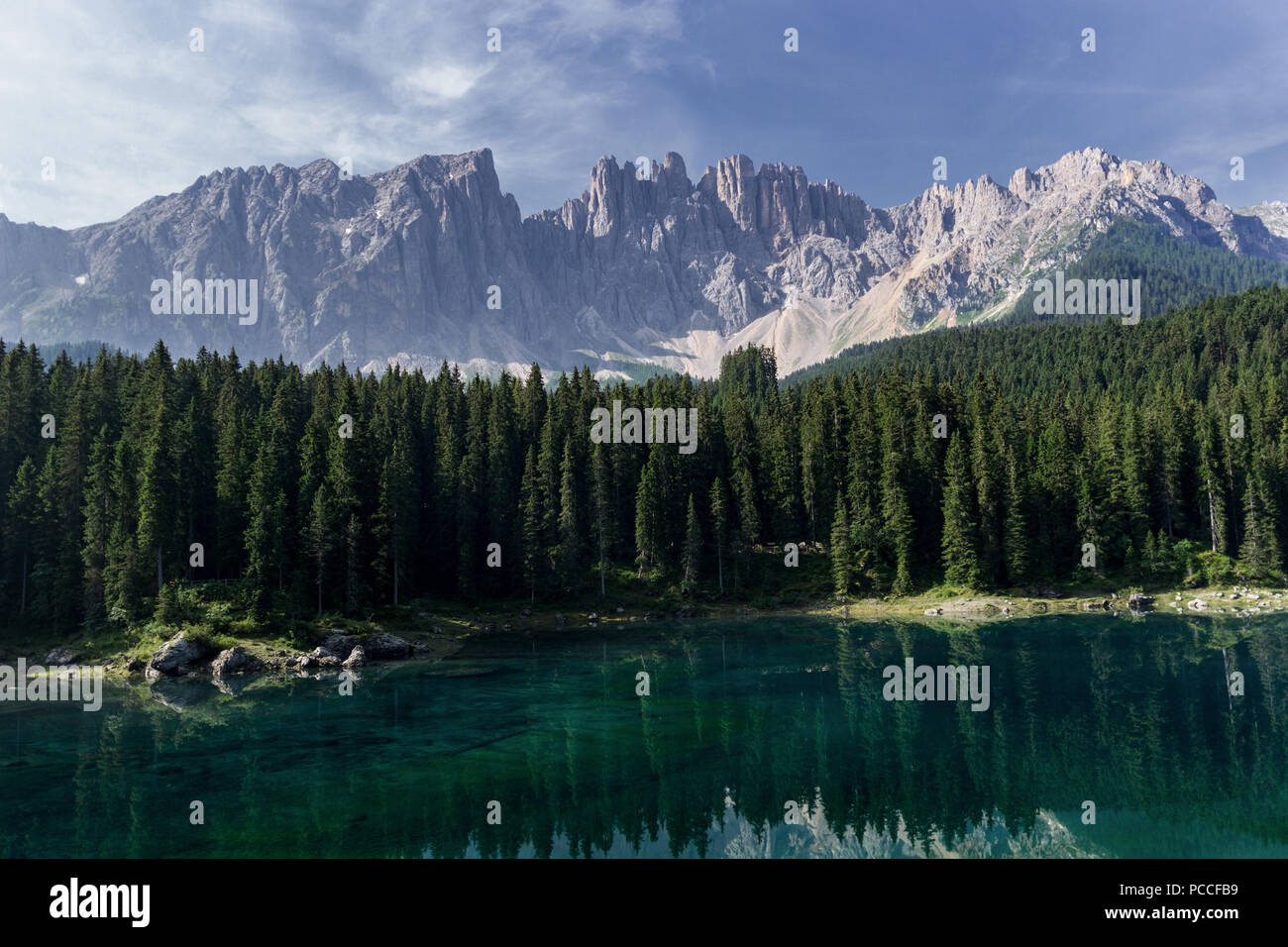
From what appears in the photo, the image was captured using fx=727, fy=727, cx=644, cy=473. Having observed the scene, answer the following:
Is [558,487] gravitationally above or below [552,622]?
above

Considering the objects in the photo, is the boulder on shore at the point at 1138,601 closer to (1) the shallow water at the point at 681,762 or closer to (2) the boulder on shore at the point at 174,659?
(1) the shallow water at the point at 681,762

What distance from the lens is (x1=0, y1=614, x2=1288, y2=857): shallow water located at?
82.2 feet

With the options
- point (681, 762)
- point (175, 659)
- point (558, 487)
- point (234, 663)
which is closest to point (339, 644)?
point (234, 663)

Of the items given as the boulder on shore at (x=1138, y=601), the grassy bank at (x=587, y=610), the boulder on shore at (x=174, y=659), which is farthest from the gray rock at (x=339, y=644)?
the boulder on shore at (x=1138, y=601)

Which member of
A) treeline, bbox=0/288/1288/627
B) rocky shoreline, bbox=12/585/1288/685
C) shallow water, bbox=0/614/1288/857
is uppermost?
treeline, bbox=0/288/1288/627

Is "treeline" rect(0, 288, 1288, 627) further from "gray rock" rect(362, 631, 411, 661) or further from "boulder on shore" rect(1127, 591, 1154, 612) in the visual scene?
"boulder on shore" rect(1127, 591, 1154, 612)

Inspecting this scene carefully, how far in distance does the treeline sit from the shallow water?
20333 mm

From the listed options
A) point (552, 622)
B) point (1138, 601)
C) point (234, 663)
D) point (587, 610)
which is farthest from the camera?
point (587, 610)

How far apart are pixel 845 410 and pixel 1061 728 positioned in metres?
71.0

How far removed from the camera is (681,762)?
3328 centimetres

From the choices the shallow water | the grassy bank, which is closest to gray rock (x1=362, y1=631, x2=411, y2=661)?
the grassy bank

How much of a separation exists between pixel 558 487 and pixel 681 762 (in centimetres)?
6339

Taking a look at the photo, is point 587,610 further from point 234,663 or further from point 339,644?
point 234,663
